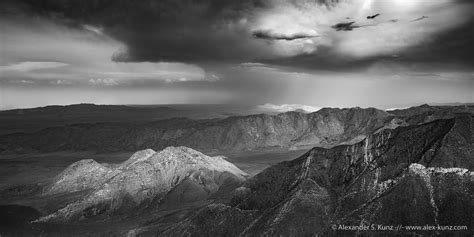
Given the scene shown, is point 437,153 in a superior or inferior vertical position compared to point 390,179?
superior

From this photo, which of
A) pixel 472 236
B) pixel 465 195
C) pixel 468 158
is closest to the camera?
pixel 472 236

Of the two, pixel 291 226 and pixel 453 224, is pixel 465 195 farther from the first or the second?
pixel 291 226

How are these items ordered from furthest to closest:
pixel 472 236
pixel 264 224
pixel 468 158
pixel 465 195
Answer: pixel 264 224 < pixel 468 158 < pixel 465 195 < pixel 472 236

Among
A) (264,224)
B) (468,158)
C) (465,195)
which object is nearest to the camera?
(465,195)

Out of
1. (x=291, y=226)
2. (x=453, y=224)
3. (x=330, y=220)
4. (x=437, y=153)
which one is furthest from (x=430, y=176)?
(x=291, y=226)

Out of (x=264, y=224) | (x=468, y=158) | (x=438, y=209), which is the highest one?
(x=468, y=158)

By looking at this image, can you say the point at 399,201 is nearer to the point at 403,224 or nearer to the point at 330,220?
the point at 403,224

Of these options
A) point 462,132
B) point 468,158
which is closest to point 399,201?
point 468,158

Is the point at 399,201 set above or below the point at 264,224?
above

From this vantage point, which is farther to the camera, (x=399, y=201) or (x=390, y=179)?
(x=390, y=179)
